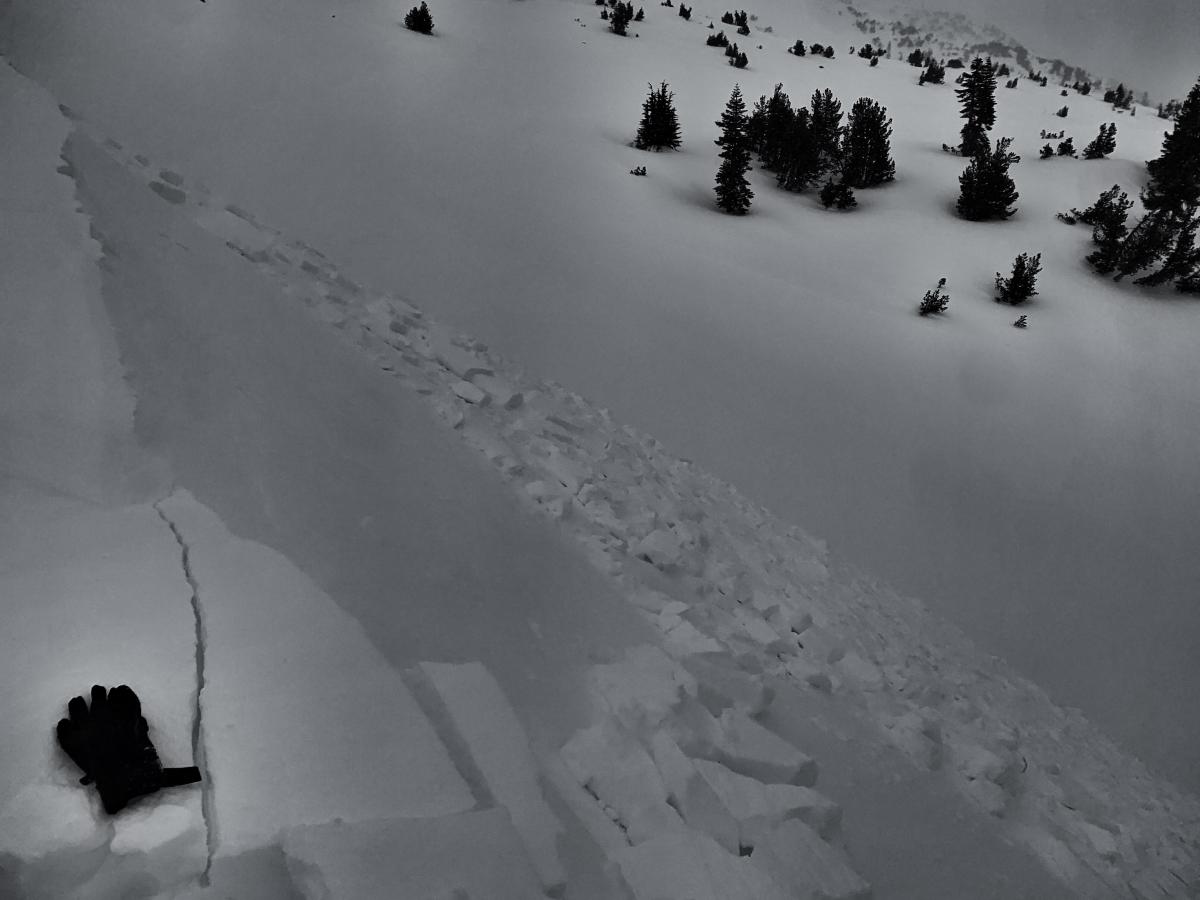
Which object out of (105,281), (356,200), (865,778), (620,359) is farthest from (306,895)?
(356,200)

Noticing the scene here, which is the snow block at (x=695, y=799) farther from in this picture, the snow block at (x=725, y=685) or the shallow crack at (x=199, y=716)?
the shallow crack at (x=199, y=716)

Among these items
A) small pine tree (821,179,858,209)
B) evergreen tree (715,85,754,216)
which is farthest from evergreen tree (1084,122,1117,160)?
evergreen tree (715,85,754,216)

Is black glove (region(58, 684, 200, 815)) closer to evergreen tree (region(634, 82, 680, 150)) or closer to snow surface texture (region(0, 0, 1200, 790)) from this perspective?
snow surface texture (region(0, 0, 1200, 790))

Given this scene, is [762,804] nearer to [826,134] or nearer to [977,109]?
[826,134]

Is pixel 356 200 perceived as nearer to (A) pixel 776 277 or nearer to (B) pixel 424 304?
(B) pixel 424 304

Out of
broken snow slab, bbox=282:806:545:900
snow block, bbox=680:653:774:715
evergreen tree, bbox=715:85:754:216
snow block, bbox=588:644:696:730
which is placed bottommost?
snow block, bbox=680:653:774:715

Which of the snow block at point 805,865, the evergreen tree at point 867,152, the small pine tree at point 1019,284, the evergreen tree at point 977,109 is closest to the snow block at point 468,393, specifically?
the snow block at point 805,865

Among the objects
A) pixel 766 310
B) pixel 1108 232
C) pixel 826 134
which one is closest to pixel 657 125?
pixel 826 134
